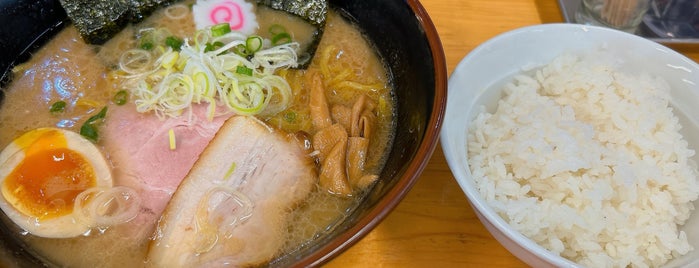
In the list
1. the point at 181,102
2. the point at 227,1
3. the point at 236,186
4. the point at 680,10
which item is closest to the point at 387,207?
the point at 236,186

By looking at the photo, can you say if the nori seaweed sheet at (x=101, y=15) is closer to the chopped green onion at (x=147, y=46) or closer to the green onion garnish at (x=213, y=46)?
the chopped green onion at (x=147, y=46)

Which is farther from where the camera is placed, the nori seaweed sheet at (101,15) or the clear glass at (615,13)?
the clear glass at (615,13)

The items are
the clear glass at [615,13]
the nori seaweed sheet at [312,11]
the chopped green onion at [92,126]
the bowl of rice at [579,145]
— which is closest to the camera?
the bowl of rice at [579,145]

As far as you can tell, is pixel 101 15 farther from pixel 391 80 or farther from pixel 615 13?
pixel 615 13

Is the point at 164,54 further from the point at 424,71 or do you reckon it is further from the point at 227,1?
the point at 424,71

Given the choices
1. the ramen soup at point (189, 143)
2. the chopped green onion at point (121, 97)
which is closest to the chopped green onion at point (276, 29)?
the ramen soup at point (189, 143)

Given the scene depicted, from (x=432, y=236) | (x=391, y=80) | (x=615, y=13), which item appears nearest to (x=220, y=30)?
(x=391, y=80)

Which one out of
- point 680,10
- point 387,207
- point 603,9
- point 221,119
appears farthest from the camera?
point 680,10
